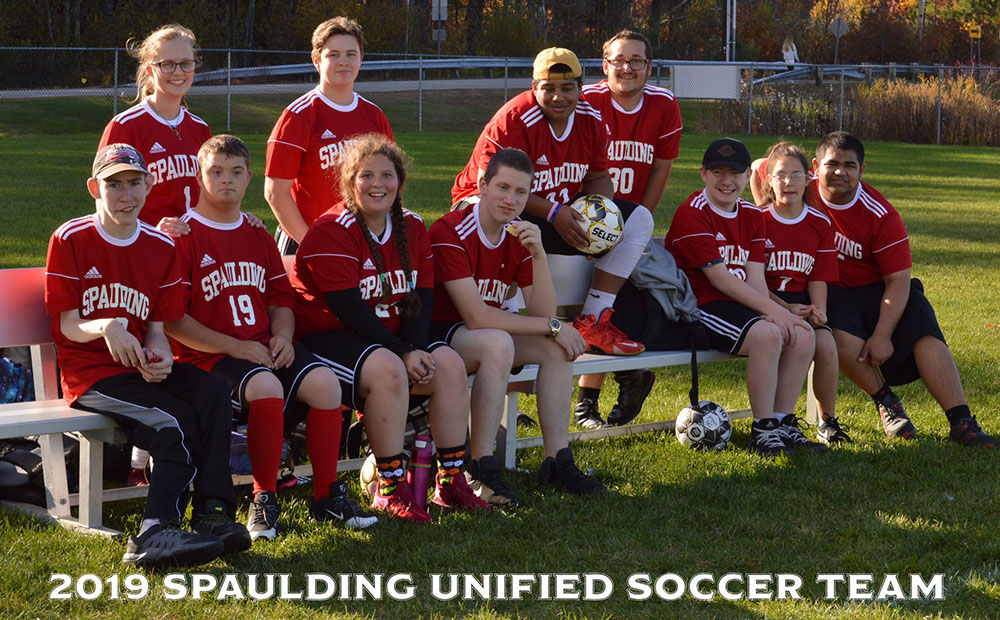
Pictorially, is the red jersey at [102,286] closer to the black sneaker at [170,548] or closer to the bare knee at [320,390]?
the bare knee at [320,390]

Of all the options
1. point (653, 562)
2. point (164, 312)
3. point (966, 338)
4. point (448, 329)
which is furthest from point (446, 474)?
point (966, 338)

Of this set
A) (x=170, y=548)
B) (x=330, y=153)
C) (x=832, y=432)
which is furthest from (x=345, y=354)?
(x=832, y=432)

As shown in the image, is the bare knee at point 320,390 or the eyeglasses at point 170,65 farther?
the eyeglasses at point 170,65

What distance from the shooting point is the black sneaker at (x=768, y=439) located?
17.7 feet

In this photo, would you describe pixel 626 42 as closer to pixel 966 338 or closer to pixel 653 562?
pixel 653 562

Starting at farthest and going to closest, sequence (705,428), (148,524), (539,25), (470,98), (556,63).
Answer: (539,25)
(470,98)
(705,428)
(556,63)
(148,524)

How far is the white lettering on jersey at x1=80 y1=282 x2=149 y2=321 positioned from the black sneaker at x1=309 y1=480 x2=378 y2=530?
98 cm

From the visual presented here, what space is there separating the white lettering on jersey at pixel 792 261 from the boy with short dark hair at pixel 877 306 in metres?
0.25

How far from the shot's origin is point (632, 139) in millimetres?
6066

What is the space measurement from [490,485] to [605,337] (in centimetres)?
119

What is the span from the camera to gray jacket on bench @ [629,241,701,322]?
5602 mm

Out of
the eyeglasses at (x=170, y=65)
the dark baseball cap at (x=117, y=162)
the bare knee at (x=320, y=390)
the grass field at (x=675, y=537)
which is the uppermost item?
the eyeglasses at (x=170, y=65)

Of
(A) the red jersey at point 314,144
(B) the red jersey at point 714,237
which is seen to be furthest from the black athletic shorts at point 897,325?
(A) the red jersey at point 314,144

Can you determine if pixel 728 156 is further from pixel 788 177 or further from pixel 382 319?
pixel 382 319
